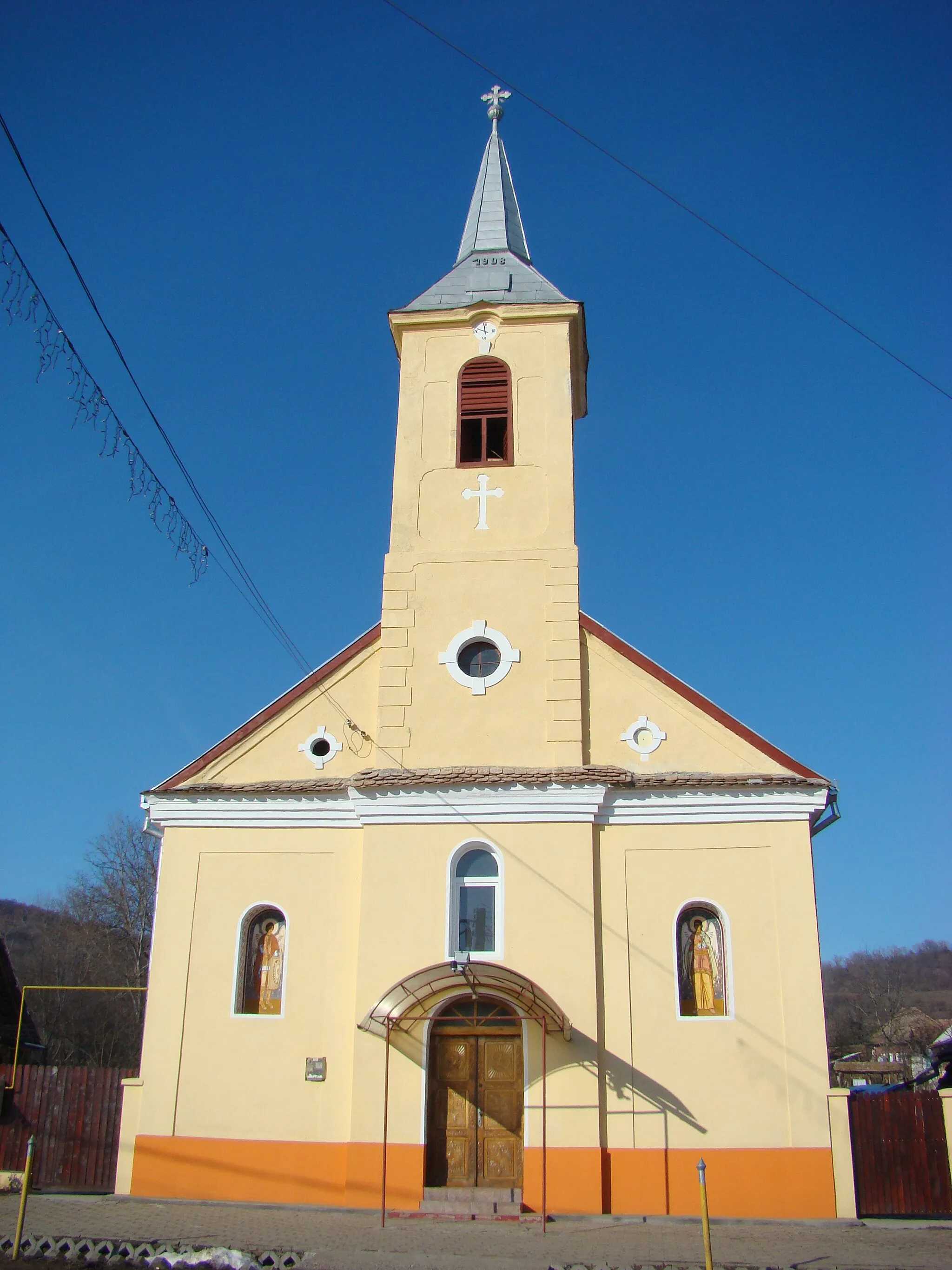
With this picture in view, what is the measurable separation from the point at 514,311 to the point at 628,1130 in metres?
13.9

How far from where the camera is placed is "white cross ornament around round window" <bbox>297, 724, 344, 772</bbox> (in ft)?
57.9

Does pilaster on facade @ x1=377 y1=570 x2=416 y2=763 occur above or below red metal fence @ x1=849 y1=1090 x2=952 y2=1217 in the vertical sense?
above

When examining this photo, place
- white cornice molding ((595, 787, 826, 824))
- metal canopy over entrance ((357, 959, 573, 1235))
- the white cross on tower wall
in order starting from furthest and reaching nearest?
the white cross on tower wall
white cornice molding ((595, 787, 826, 824))
metal canopy over entrance ((357, 959, 573, 1235))

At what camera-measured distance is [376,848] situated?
16.4 m

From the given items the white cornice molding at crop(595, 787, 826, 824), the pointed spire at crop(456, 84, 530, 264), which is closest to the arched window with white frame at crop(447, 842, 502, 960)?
the white cornice molding at crop(595, 787, 826, 824)

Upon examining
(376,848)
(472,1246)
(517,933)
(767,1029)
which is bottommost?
(472,1246)

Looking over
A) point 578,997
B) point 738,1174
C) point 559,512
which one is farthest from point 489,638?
point 738,1174

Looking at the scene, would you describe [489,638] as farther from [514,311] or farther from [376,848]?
[514,311]

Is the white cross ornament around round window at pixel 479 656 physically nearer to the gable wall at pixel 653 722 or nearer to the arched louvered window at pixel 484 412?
the gable wall at pixel 653 722

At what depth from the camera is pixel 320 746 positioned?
17.8 m

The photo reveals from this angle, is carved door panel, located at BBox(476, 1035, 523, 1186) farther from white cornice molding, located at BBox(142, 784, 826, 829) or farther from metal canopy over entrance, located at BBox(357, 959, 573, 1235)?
white cornice molding, located at BBox(142, 784, 826, 829)

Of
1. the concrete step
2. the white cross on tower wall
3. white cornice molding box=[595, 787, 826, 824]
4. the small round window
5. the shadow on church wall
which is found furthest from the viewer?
the white cross on tower wall

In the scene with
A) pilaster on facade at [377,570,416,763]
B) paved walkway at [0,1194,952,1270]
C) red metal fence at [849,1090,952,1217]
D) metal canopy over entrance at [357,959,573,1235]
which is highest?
pilaster on facade at [377,570,416,763]

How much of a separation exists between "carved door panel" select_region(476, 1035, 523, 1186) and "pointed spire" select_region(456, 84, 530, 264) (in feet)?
49.6
